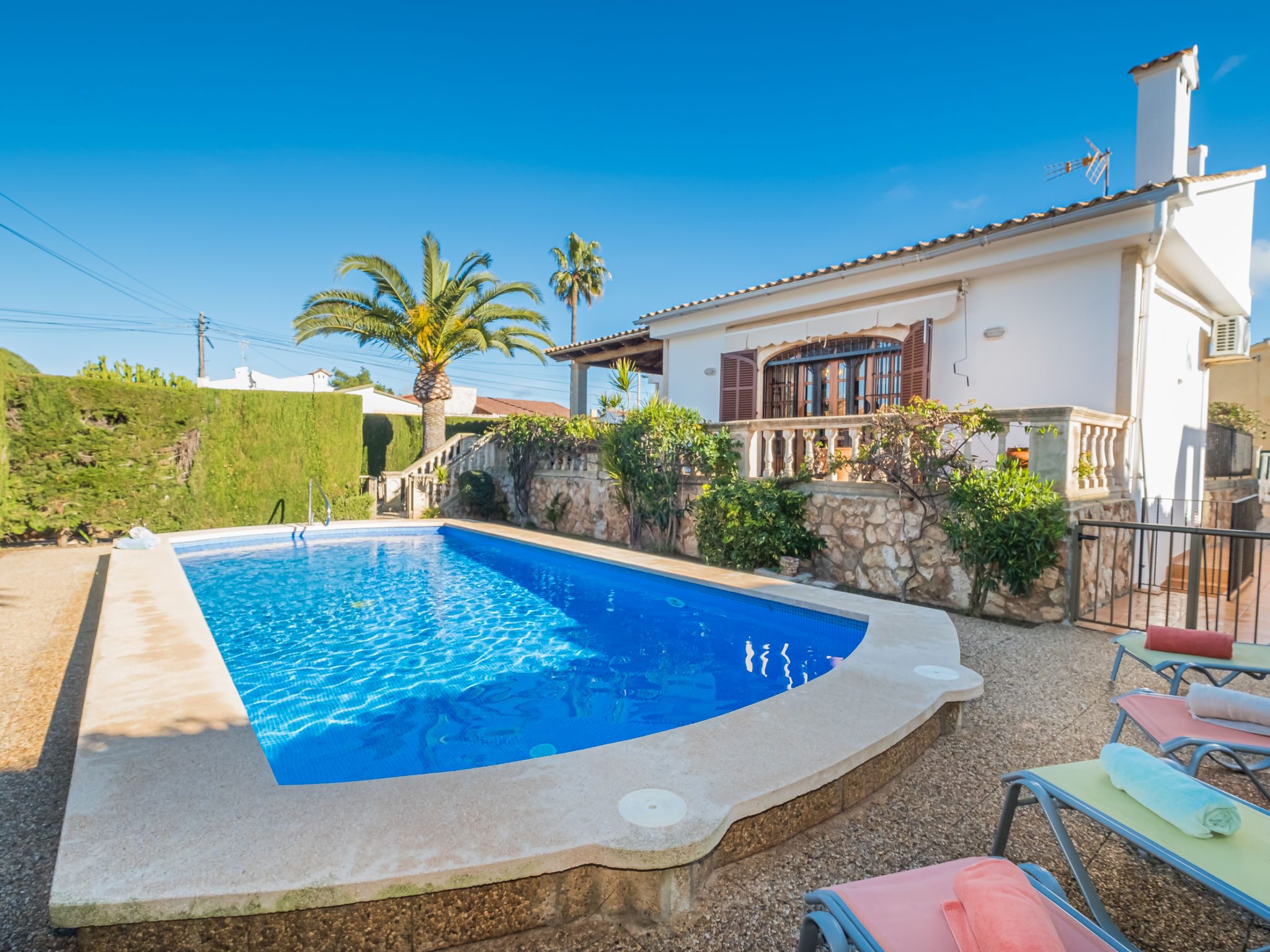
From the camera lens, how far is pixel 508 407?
5247 centimetres

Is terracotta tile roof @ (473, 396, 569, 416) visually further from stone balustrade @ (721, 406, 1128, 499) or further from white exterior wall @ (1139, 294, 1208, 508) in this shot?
white exterior wall @ (1139, 294, 1208, 508)

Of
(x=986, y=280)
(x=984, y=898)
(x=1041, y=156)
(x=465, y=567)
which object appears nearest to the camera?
(x=984, y=898)

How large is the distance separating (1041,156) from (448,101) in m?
14.5

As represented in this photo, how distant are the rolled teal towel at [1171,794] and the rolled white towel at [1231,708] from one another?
1103mm

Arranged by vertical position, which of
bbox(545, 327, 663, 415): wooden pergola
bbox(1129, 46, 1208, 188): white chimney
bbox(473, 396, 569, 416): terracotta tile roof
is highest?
bbox(1129, 46, 1208, 188): white chimney

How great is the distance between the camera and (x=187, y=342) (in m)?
37.4

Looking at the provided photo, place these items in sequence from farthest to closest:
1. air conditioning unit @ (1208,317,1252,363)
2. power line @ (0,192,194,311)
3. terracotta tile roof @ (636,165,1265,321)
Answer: power line @ (0,192,194,311) < air conditioning unit @ (1208,317,1252,363) < terracotta tile roof @ (636,165,1265,321)

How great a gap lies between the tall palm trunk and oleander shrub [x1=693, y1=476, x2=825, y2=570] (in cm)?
1144

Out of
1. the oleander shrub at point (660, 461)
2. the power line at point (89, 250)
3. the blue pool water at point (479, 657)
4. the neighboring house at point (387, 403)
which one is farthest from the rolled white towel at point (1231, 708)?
the neighboring house at point (387, 403)

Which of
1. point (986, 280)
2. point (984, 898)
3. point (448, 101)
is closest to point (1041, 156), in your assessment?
point (986, 280)

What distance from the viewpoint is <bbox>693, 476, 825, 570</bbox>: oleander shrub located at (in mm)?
9016

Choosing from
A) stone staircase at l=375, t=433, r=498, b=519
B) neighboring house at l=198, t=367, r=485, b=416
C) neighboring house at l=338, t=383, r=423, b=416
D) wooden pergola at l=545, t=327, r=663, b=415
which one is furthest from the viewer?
neighboring house at l=338, t=383, r=423, b=416

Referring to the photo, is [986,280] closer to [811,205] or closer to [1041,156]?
[1041,156]

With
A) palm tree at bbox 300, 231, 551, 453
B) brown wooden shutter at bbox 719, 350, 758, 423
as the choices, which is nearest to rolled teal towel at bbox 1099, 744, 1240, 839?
brown wooden shutter at bbox 719, 350, 758, 423
